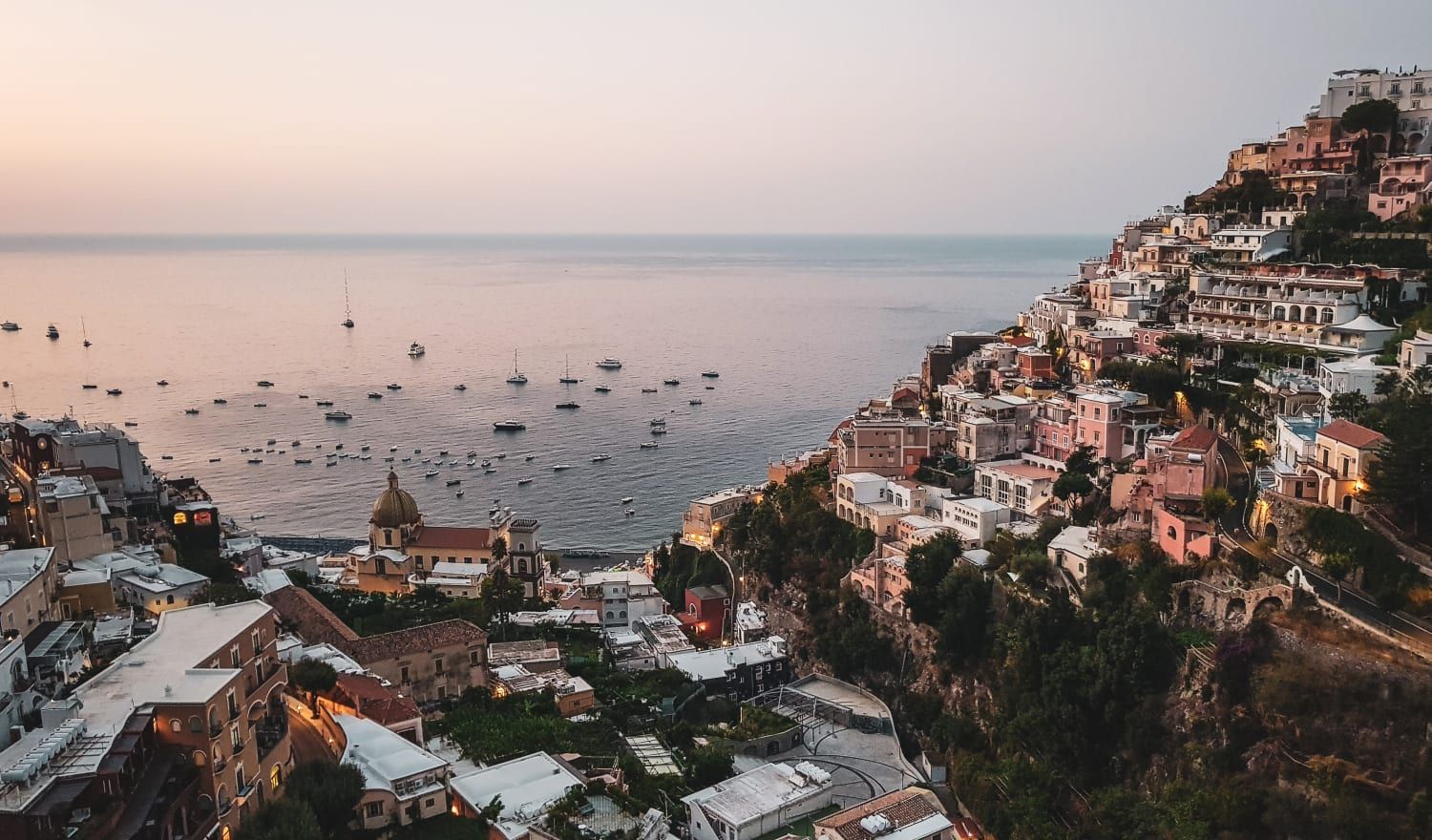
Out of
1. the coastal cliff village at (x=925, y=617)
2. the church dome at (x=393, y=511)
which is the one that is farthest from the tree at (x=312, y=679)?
the church dome at (x=393, y=511)

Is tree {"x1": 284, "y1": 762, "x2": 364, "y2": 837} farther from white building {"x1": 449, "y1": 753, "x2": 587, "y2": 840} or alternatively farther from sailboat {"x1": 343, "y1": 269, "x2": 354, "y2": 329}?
sailboat {"x1": 343, "y1": 269, "x2": 354, "y2": 329}

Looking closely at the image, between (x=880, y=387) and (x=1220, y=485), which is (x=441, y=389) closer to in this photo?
(x=880, y=387)

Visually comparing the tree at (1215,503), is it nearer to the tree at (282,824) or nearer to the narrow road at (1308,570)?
the narrow road at (1308,570)

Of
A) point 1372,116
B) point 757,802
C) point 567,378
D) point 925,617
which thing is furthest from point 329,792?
point 567,378

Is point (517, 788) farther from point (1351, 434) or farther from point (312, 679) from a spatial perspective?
point (1351, 434)

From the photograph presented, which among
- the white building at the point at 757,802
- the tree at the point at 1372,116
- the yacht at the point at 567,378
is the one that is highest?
the tree at the point at 1372,116
